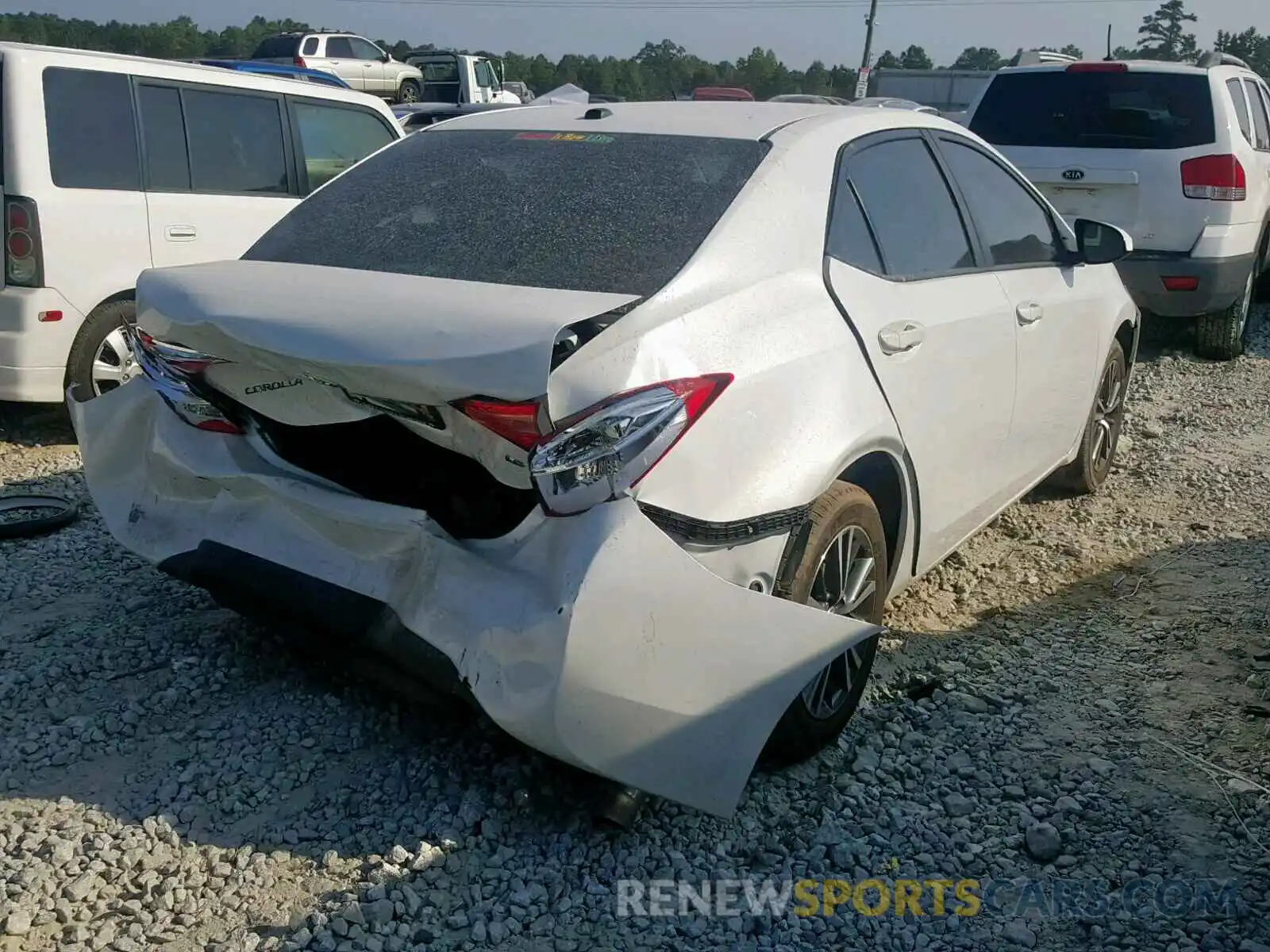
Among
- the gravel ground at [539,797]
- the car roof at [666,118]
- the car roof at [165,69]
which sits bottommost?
the gravel ground at [539,797]

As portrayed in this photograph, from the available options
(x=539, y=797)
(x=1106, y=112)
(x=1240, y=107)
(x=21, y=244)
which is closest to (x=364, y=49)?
(x=1106, y=112)

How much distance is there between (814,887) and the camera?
9.08 feet

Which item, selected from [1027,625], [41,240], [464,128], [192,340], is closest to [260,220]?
[41,240]

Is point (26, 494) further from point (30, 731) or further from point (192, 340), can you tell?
point (192, 340)

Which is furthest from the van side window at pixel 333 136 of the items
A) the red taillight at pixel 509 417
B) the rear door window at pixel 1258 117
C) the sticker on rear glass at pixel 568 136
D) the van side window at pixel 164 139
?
the rear door window at pixel 1258 117

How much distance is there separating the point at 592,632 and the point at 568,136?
5.97 ft

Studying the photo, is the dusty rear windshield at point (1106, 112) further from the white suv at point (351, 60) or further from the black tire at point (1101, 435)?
the white suv at point (351, 60)

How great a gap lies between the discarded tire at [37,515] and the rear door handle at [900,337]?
131 inches

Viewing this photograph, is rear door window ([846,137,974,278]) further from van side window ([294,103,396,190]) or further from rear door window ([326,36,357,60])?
rear door window ([326,36,357,60])

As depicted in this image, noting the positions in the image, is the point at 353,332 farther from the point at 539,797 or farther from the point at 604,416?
the point at 539,797

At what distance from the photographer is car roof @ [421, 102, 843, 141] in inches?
141

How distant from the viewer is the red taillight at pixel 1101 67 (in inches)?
318

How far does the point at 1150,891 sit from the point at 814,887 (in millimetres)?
780

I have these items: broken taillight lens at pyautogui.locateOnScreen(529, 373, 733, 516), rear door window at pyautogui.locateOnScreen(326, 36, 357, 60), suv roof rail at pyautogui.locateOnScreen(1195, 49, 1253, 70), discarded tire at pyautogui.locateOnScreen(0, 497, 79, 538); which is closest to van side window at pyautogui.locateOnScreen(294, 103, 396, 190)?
discarded tire at pyautogui.locateOnScreen(0, 497, 79, 538)
